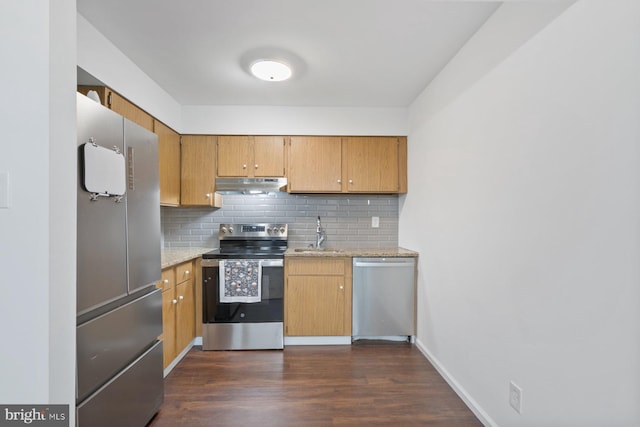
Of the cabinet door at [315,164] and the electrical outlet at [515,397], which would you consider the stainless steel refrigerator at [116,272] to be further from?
the electrical outlet at [515,397]

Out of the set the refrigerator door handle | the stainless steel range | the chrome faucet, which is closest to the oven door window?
the stainless steel range

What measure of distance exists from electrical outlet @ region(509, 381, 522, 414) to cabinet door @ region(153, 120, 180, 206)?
117 inches

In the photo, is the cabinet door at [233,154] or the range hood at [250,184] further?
the cabinet door at [233,154]

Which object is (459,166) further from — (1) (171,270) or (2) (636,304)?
(1) (171,270)

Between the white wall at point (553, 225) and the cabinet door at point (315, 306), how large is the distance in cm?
110

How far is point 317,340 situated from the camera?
2.84 metres

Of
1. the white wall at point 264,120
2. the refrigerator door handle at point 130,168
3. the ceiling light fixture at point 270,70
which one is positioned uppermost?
the ceiling light fixture at point 270,70

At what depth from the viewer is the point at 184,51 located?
6.79 feet

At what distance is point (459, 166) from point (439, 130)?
49 cm

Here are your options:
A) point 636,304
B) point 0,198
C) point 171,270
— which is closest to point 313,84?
point 171,270

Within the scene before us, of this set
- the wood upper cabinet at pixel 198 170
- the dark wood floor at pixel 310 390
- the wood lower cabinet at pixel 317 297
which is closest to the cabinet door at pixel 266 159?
the wood upper cabinet at pixel 198 170

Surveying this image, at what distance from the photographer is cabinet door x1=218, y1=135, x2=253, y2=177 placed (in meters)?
3.10

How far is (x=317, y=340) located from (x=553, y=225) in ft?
7.52

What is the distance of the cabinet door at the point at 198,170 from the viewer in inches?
121
